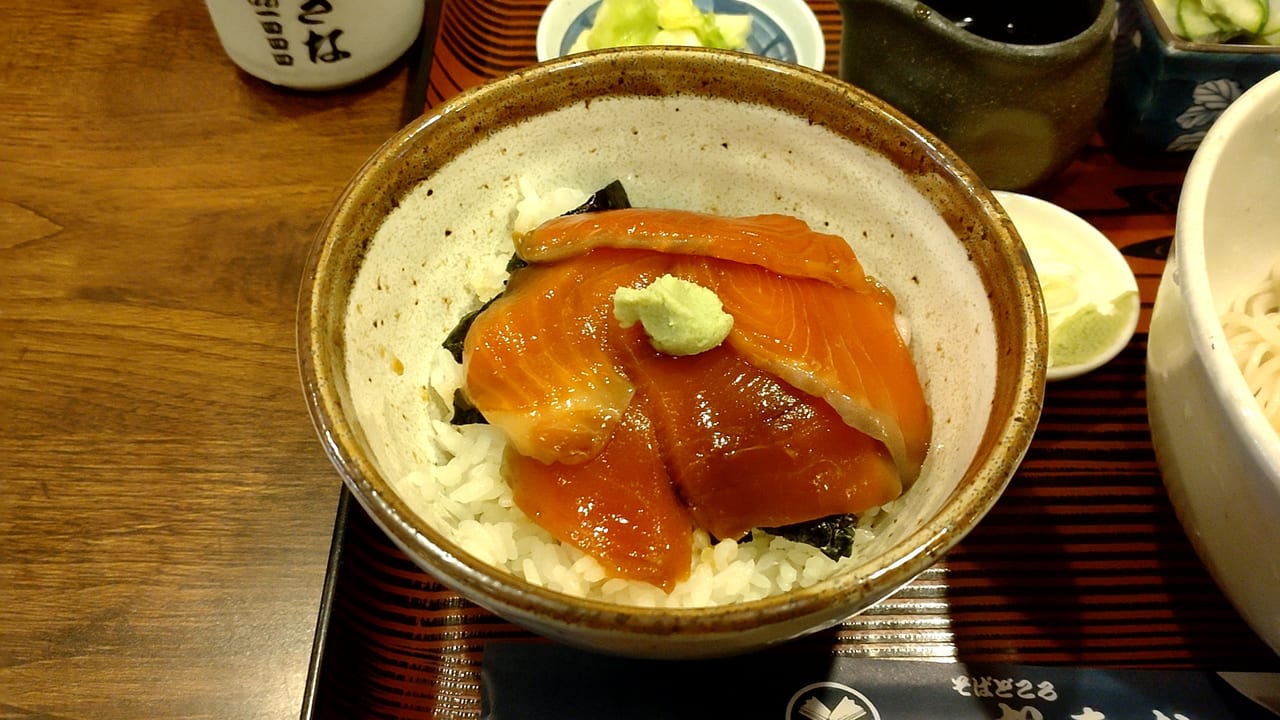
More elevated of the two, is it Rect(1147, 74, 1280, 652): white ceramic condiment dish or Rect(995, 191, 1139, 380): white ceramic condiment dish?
Rect(1147, 74, 1280, 652): white ceramic condiment dish

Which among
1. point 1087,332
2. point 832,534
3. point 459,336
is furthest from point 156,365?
point 1087,332

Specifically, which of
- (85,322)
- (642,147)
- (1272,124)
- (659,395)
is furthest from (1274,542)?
(85,322)

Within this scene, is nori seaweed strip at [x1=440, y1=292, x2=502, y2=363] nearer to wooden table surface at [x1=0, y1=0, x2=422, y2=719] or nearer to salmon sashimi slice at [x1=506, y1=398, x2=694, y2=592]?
salmon sashimi slice at [x1=506, y1=398, x2=694, y2=592]

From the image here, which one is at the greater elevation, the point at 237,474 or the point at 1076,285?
the point at 1076,285

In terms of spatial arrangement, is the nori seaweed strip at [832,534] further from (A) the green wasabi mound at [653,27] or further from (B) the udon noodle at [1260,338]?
(A) the green wasabi mound at [653,27]

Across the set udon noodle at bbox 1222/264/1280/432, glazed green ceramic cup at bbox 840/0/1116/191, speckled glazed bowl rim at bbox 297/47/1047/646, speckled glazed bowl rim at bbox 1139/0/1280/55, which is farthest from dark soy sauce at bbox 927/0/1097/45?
speckled glazed bowl rim at bbox 297/47/1047/646

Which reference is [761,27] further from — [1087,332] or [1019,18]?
[1087,332]

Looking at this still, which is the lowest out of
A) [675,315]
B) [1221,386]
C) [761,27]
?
[761,27]
